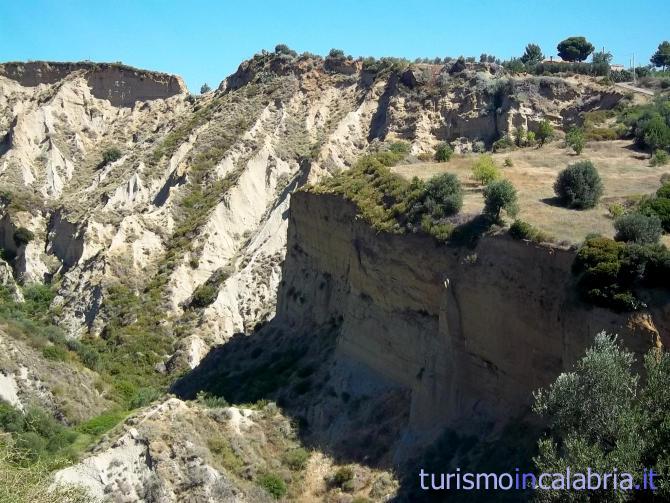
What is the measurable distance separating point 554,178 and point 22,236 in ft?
117

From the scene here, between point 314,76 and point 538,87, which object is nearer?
point 538,87

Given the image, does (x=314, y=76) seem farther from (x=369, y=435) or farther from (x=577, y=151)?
(x=369, y=435)

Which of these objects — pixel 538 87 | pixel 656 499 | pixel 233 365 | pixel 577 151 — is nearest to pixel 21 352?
pixel 233 365

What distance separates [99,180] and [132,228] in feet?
45.8

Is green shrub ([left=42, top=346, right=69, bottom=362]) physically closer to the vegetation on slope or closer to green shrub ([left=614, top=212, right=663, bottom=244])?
green shrub ([left=614, top=212, right=663, bottom=244])

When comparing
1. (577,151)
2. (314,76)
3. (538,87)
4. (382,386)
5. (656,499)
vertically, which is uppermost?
(314,76)

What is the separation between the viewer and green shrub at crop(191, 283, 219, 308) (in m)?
43.3

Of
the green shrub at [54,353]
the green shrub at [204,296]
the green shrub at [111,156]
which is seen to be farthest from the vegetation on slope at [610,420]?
the green shrub at [111,156]

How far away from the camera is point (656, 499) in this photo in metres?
12.5

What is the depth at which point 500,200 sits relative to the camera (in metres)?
22.9

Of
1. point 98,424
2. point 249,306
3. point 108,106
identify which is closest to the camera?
point 98,424

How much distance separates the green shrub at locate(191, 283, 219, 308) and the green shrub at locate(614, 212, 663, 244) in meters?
26.7

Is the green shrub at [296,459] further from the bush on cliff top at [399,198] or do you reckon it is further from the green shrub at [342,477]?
the bush on cliff top at [399,198]

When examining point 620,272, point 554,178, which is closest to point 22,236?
point 554,178
